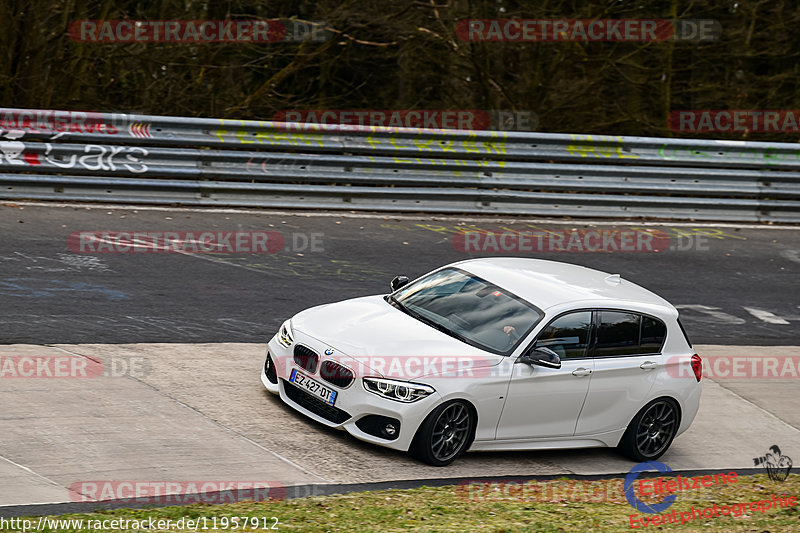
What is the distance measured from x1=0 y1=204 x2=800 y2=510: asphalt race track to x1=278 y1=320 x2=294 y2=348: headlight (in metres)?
0.54

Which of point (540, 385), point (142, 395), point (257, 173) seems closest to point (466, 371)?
point (540, 385)

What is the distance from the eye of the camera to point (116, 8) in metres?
18.5

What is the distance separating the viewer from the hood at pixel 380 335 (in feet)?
26.3

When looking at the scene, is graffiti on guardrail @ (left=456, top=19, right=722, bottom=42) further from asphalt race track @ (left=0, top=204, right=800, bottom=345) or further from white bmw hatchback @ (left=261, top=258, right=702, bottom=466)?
white bmw hatchback @ (left=261, top=258, right=702, bottom=466)

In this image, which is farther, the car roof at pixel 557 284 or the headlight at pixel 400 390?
the car roof at pixel 557 284

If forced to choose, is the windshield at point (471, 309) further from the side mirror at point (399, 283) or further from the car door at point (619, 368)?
the car door at point (619, 368)

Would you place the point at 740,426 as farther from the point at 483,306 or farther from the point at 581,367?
the point at 483,306

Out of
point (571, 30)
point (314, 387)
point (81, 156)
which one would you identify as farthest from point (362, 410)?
point (571, 30)

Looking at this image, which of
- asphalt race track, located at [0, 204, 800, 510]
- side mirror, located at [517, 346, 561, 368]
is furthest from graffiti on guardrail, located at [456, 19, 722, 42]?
side mirror, located at [517, 346, 561, 368]

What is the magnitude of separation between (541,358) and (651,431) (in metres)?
1.55

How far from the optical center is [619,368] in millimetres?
8703

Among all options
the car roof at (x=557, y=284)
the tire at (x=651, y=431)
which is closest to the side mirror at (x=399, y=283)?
the car roof at (x=557, y=284)

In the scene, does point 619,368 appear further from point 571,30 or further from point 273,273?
point 571,30

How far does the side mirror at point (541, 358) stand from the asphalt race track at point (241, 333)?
896 mm
